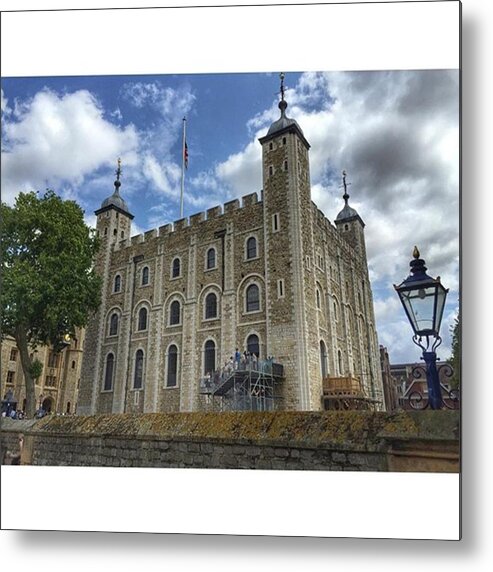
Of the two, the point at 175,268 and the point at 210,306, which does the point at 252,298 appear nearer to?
the point at 210,306

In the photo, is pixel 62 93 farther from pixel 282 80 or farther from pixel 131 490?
pixel 131 490

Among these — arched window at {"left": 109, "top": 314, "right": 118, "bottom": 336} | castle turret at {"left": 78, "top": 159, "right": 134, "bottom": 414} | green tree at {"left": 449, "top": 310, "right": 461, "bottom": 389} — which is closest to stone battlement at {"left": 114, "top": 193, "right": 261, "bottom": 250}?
castle turret at {"left": 78, "top": 159, "right": 134, "bottom": 414}

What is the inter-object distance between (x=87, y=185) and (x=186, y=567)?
6.28 meters

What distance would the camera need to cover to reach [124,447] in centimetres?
520

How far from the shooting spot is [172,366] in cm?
1384

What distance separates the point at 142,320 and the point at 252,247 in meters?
4.48

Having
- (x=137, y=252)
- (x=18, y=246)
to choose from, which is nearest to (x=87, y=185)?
(x=18, y=246)

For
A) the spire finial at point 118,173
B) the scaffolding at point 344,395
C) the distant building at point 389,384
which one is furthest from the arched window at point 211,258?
the distant building at point 389,384

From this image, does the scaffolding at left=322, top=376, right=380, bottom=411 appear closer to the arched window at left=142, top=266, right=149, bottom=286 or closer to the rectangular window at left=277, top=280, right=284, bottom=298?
the rectangular window at left=277, top=280, right=284, bottom=298

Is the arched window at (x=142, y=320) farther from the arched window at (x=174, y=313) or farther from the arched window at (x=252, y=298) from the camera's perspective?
the arched window at (x=252, y=298)

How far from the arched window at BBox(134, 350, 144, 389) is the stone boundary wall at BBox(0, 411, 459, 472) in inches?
331

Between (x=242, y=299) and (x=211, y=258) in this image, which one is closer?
(x=242, y=299)

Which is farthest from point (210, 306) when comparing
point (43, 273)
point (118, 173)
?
point (118, 173)

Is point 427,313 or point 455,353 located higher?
point 427,313
